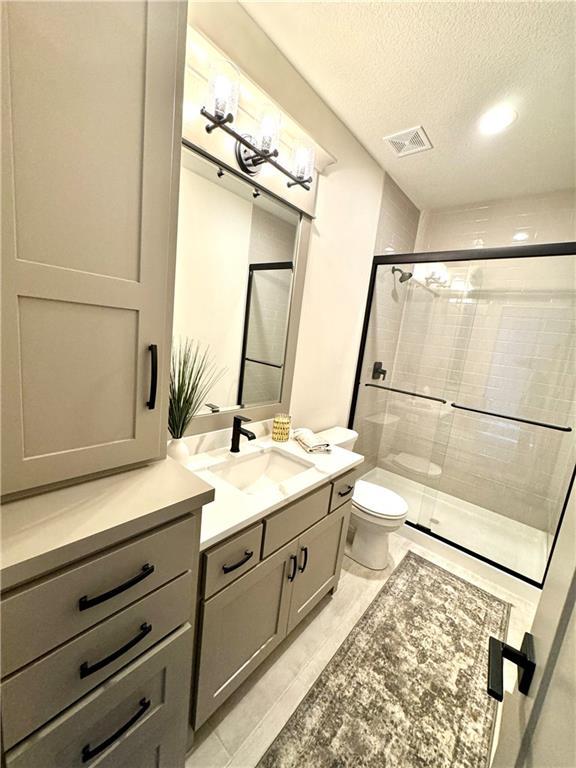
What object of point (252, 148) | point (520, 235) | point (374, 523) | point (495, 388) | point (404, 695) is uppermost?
point (520, 235)

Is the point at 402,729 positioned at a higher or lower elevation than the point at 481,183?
lower

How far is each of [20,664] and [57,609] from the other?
0.29 feet

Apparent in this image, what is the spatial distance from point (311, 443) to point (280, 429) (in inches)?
7.4

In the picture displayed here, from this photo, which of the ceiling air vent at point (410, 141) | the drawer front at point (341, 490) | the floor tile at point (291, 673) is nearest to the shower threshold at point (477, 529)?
the floor tile at point (291, 673)

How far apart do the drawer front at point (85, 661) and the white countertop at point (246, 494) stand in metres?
0.16

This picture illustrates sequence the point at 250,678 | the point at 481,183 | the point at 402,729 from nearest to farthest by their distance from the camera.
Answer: the point at 402,729 → the point at 250,678 → the point at 481,183

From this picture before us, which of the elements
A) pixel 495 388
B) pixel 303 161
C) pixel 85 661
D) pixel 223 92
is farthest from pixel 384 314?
pixel 85 661

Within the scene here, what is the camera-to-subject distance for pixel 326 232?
178 centimetres

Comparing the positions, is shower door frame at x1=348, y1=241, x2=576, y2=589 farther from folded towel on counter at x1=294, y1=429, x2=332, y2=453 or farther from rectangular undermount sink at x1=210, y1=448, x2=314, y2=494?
rectangular undermount sink at x1=210, y1=448, x2=314, y2=494

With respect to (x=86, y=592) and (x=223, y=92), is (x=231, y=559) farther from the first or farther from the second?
(x=223, y=92)

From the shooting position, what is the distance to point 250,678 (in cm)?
128

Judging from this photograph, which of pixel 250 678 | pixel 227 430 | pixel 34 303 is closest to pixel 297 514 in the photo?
pixel 227 430

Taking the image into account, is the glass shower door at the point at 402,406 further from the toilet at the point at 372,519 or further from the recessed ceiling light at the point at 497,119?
the recessed ceiling light at the point at 497,119

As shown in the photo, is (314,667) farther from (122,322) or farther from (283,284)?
(283,284)
